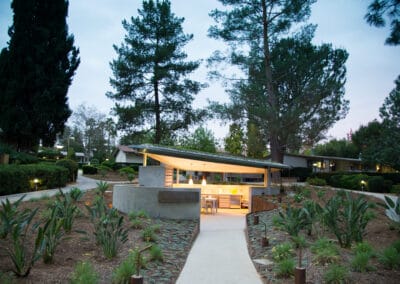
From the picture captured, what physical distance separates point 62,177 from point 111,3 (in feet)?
40.1

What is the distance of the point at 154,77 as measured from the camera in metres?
20.9

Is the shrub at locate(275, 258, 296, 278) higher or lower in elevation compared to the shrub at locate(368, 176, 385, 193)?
lower

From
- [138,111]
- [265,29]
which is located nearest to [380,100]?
[265,29]

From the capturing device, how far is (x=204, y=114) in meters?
21.8

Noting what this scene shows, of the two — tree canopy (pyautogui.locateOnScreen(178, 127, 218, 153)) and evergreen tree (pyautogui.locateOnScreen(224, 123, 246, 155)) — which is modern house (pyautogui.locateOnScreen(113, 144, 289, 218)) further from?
tree canopy (pyautogui.locateOnScreen(178, 127, 218, 153))

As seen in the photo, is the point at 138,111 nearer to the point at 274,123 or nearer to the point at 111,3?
the point at 111,3

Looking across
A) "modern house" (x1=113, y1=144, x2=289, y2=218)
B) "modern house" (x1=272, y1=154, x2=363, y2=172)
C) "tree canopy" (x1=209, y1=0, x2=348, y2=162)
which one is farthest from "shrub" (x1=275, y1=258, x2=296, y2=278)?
"modern house" (x1=272, y1=154, x2=363, y2=172)

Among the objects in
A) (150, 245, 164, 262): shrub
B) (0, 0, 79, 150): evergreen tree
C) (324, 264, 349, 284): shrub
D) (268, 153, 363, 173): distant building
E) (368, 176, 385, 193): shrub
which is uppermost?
(0, 0, 79, 150): evergreen tree

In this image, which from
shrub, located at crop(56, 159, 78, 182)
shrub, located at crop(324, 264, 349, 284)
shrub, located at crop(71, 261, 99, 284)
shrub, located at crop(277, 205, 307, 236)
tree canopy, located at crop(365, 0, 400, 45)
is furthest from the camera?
shrub, located at crop(56, 159, 78, 182)

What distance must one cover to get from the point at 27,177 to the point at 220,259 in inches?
441

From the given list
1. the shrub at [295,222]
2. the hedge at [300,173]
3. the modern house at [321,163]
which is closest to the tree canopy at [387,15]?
the shrub at [295,222]

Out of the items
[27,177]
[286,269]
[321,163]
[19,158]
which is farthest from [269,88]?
[321,163]

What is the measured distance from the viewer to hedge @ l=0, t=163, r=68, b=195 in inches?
473

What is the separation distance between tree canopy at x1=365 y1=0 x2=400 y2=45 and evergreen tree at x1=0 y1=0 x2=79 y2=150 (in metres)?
19.0
